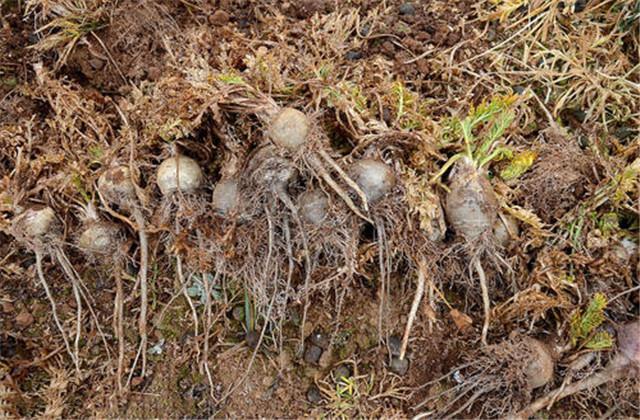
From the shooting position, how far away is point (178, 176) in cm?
197

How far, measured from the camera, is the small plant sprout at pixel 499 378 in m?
1.94

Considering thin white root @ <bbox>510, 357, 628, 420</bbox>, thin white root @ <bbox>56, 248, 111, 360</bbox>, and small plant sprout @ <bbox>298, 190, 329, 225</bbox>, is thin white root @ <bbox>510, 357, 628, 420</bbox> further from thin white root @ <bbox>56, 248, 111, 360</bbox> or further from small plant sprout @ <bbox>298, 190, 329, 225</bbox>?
thin white root @ <bbox>56, 248, 111, 360</bbox>

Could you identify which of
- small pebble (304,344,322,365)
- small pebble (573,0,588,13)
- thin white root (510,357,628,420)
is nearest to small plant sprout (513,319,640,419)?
thin white root (510,357,628,420)

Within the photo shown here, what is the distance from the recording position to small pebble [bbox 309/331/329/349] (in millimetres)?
2109

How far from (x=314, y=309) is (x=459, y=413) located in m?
0.59

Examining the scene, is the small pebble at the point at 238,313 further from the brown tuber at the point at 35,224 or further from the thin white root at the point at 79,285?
the brown tuber at the point at 35,224

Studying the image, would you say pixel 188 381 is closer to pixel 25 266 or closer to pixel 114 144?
pixel 25 266

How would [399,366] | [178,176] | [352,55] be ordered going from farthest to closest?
[352,55] < [399,366] < [178,176]

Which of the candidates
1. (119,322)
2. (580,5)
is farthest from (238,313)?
(580,5)

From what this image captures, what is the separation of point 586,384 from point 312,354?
908 millimetres

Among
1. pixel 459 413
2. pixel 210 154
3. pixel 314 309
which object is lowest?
pixel 459 413

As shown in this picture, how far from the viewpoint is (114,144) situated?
2.12 m

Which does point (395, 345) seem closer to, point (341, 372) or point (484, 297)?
point (341, 372)

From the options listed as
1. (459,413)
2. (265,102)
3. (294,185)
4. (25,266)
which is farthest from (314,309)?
(25,266)
